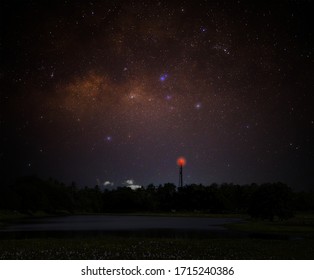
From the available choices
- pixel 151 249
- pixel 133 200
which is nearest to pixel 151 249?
pixel 151 249

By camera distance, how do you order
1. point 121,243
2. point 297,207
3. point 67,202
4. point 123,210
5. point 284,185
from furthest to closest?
point 123,210 → point 67,202 → point 297,207 → point 284,185 → point 121,243

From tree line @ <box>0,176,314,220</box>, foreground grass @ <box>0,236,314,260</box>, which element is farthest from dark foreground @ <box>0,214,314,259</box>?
tree line @ <box>0,176,314,220</box>

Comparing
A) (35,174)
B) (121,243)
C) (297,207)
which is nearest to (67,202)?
(35,174)

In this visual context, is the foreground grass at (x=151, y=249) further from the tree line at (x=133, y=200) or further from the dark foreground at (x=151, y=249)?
the tree line at (x=133, y=200)

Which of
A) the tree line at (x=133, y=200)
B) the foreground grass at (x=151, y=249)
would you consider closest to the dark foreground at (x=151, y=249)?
the foreground grass at (x=151, y=249)

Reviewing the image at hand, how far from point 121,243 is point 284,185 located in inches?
1912

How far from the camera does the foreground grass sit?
29.3 meters

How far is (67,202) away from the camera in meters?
176

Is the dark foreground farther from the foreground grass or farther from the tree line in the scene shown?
the tree line

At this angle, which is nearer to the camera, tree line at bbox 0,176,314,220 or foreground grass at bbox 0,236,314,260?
foreground grass at bbox 0,236,314,260

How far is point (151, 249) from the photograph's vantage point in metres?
33.0

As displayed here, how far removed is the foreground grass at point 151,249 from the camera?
29302 millimetres
